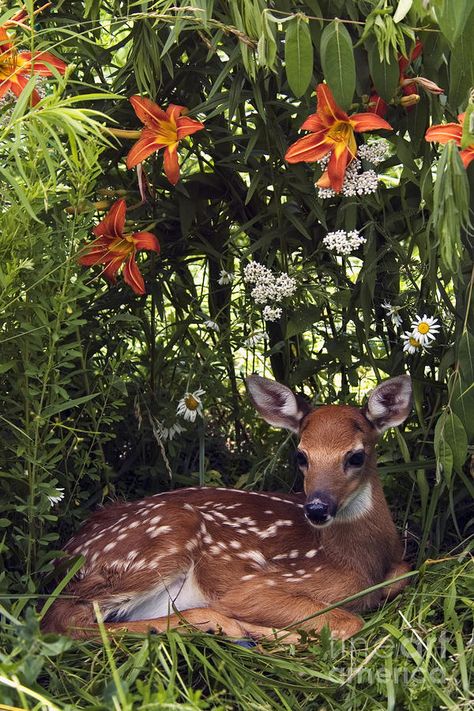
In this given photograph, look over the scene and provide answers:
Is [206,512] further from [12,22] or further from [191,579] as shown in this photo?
[12,22]

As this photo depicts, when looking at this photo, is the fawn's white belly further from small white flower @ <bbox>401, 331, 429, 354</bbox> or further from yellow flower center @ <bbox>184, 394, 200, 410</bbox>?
small white flower @ <bbox>401, 331, 429, 354</bbox>

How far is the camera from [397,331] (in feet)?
12.7

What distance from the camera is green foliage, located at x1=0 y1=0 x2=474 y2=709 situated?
288 centimetres

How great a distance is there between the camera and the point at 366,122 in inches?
125

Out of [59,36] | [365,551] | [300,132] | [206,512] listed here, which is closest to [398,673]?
[365,551]

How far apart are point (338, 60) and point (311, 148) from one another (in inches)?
12.6

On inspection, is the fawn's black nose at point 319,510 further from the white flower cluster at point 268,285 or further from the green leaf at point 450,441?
the white flower cluster at point 268,285

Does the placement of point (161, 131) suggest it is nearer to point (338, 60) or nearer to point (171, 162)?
point (171, 162)

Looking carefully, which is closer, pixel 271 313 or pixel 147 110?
pixel 147 110

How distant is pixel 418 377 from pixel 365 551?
0.58 meters

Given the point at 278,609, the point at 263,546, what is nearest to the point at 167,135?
the point at 263,546

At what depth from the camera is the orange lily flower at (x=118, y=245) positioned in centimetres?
344

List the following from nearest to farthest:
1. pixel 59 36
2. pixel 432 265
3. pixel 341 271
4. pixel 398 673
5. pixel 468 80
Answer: pixel 398 673 < pixel 468 80 < pixel 432 265 < pixel 59 36 < pixel 341 271

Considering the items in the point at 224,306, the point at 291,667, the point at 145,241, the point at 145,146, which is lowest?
the point at 291,667
